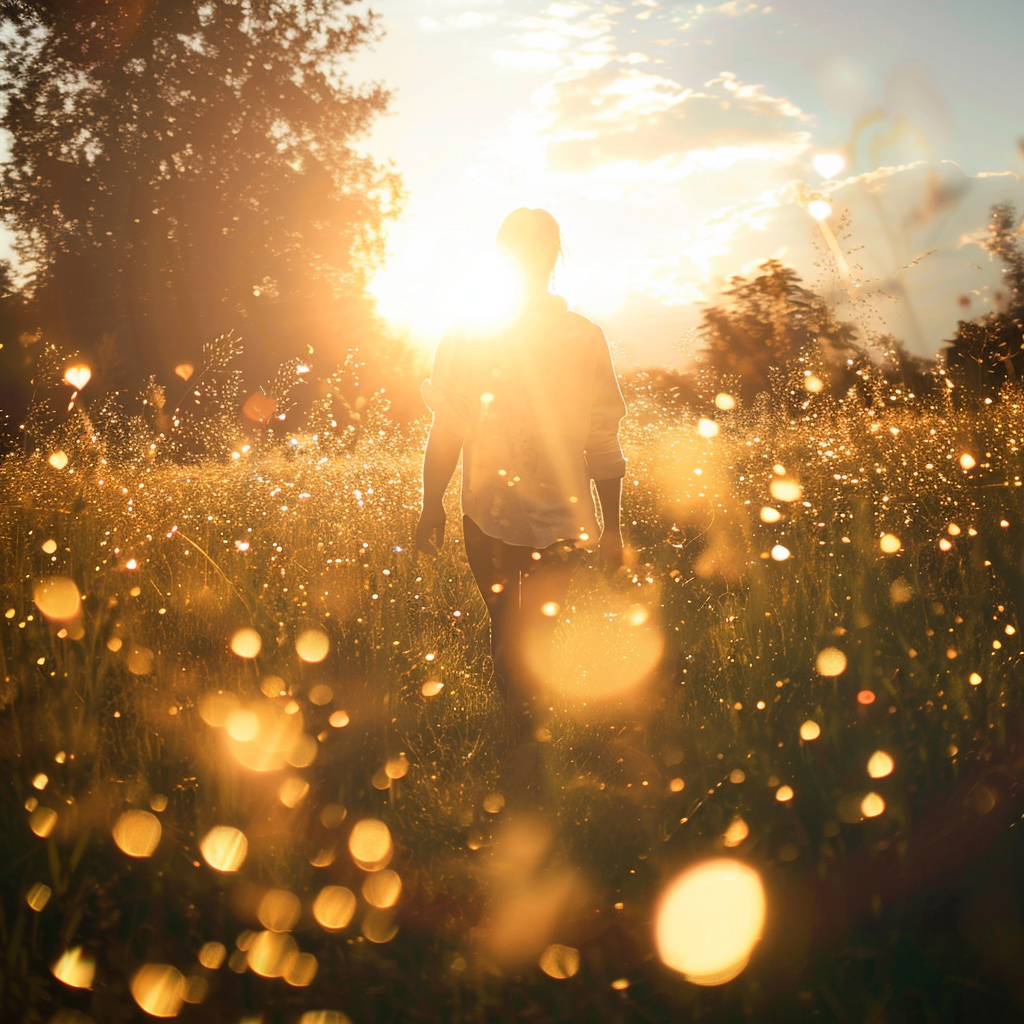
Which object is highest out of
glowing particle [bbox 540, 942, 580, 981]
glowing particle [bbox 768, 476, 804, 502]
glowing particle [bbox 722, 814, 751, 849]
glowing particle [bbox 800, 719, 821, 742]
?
glowing particle [bbox 540, 942, 580, 981]

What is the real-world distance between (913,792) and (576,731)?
102 centimetres

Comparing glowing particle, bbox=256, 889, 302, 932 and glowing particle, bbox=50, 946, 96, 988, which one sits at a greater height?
glowing particle, bbox=50, 946, 96, 988

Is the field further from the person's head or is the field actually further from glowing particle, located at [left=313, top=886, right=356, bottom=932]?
the person's head

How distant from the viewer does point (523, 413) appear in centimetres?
270

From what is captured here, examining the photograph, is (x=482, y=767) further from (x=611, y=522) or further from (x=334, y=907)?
(x=611, y=522)

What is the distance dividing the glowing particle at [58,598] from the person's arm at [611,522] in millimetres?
1943

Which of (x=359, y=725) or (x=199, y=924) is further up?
(x=199, y=924)

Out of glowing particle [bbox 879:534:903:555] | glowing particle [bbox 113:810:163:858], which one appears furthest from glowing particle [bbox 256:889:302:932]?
glowing particle [bbox 879:534:903:555]

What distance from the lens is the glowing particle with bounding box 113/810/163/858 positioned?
2.06 meters

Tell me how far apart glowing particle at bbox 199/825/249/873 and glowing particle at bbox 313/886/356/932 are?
0.24 metres

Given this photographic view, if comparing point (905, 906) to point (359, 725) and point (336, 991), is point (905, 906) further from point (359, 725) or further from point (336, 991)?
point (359, 725)

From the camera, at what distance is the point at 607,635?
342cm

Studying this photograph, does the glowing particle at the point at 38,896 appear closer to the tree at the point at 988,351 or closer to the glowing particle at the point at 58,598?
the glowing particle at the point at 58,598

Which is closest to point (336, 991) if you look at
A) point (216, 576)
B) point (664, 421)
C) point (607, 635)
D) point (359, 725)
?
point (359, 725)
